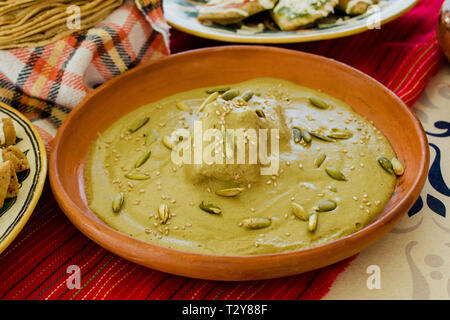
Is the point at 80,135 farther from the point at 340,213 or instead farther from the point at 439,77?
the point at 439,77

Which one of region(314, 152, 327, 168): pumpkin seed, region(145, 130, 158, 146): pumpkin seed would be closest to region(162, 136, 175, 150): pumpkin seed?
region(145, 130, 158, 146): pumpkin seed

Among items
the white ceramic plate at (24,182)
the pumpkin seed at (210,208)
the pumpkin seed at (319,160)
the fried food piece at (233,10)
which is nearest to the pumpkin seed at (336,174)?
the pumpkin seed at (319,160)

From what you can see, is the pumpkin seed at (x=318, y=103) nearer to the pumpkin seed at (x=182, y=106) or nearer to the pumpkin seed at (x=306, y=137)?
the pumpkin seed at (x=306, y=137)

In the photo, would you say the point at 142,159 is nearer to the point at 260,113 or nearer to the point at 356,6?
the point at 260,113

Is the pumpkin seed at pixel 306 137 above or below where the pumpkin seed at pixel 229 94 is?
below

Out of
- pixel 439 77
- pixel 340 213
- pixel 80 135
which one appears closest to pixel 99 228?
pixel 80 135

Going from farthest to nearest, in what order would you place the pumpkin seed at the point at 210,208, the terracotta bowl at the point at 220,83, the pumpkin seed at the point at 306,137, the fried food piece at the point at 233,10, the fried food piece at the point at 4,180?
the fried food piece at the point at 233,10, the pumpkin seed at the point at 306,137, the pumpkin seed at the point at 210,208, the fried food piece at the point at 4,180, the terracotta bowl at the point at 220,83

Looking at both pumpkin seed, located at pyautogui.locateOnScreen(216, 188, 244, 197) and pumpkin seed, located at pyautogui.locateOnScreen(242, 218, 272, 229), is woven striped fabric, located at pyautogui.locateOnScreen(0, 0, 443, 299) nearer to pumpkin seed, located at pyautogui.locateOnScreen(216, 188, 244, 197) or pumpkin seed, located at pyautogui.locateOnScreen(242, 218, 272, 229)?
pumpkin seed, located at pyautogui.locateOnScreen(242, 218, 272, 229)
